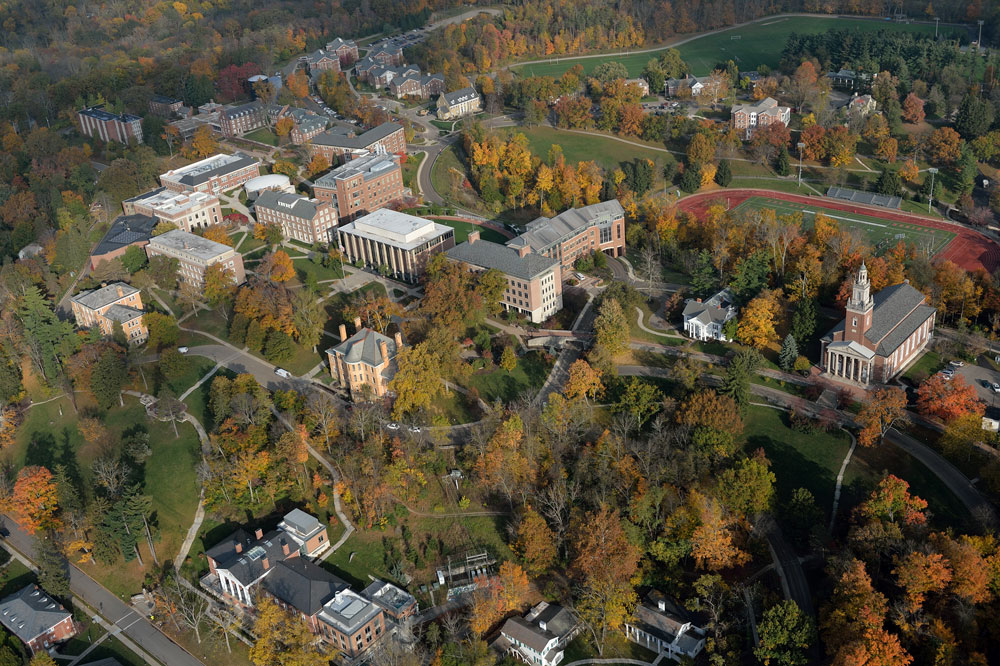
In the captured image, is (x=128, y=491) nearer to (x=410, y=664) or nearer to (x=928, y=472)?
(x=410, y=664)

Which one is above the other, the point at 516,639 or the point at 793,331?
the point at 793,331

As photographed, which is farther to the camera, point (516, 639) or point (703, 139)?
point (703, 139)

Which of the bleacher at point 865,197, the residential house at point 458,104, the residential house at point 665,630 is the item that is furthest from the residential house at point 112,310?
the bleacher at point 865,197

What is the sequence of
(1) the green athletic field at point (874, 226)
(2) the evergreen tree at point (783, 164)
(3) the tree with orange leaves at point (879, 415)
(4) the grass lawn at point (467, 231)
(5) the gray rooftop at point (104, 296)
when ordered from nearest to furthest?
(3) the tree with orange leaves at point (879, 415) → (5) the gray rooftop at point (104, 296) → (1) the green athletic field at point (874, 226) → (4) the grass lawn at point (467, 231) → (2) the evergreen tree at point (783, 164)

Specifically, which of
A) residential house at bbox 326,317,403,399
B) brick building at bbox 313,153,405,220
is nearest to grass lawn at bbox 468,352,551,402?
residential house at bbox 326,317,403,399

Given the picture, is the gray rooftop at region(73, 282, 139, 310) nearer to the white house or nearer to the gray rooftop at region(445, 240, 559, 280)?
the gray rooftop at region(445, 240, 559, 280)

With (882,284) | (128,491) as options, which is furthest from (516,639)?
(882,284)

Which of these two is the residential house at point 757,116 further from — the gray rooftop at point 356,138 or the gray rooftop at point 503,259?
the gray rooftop at point 503,259
